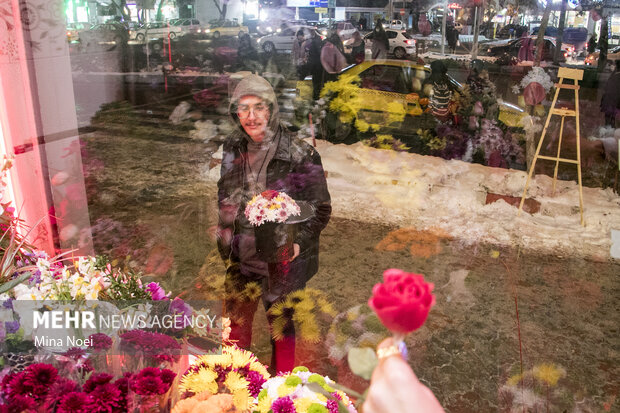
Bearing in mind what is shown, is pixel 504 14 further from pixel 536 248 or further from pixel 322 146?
pixel 536 248

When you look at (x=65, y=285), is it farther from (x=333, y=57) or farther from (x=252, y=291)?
(x=333, y=57)

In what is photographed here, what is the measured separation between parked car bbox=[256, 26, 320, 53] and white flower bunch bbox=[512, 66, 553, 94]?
32.5 inches

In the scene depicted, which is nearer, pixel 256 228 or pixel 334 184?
pixel 256 228

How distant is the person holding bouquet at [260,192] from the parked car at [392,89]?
20.3 inches

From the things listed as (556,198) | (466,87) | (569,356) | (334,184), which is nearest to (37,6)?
(334,184)

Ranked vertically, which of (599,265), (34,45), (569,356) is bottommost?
(569,356)

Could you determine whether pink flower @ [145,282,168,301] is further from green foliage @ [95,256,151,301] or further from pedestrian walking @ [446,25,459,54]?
pedestrian walking @ [446,25,459,54]

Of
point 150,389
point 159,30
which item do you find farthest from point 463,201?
point 150,389

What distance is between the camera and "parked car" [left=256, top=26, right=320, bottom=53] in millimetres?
1972

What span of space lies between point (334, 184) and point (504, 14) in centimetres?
116

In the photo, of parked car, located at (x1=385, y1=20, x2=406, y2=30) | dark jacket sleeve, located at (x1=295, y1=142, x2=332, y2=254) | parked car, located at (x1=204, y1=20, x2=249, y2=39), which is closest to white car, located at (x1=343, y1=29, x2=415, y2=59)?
parked car, located at (x1=385, y1=20, x2=406, y2=30)

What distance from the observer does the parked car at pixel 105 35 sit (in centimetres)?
208

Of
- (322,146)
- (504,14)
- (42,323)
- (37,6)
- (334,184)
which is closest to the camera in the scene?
(42,323)

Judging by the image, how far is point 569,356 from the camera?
207 centimetres
